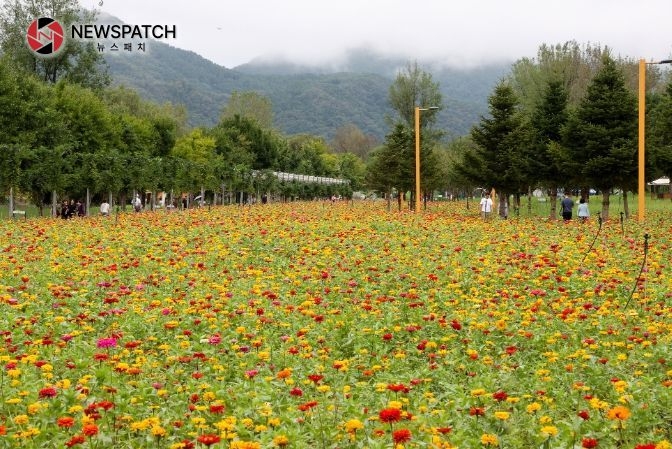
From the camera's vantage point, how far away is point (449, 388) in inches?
253

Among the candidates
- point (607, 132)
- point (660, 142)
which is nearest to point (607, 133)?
point (607, 132)

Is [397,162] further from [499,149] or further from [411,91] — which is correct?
[411,91]

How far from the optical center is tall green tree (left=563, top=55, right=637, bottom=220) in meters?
31.5

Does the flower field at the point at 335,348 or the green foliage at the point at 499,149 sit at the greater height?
the green foliage at the point at 499,149

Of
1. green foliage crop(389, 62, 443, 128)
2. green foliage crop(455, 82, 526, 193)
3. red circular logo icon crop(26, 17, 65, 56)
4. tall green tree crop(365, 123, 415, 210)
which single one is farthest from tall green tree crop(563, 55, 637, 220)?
red circular logo icon crop(26, 17, 65, 56)

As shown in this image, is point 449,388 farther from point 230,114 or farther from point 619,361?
point 230,114

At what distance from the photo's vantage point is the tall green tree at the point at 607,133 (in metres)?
31.5

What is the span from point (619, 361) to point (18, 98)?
1844 inches

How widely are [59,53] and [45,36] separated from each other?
71.6 inches

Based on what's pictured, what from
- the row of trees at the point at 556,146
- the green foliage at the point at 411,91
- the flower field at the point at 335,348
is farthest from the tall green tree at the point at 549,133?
the green foliage at the point at 411,91

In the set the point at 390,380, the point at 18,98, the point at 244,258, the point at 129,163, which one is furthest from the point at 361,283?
the point at 18,98

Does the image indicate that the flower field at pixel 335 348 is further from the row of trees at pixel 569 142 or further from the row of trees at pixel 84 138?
the row of trees at pixel 84 138

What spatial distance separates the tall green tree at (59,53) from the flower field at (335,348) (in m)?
47.1

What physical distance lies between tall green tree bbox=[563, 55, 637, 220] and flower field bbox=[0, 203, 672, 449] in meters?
15.3
